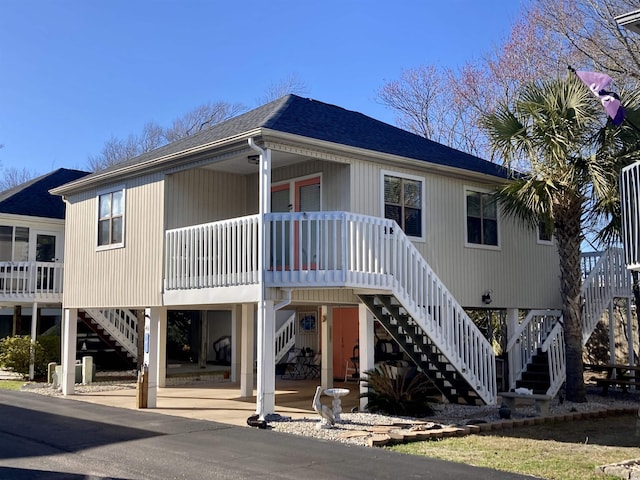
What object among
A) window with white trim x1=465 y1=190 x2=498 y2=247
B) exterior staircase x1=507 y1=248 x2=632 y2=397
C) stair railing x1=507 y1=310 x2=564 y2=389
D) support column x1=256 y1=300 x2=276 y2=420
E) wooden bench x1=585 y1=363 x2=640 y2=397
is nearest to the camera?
support column x1=256 y1=300 x2=276 y2=420

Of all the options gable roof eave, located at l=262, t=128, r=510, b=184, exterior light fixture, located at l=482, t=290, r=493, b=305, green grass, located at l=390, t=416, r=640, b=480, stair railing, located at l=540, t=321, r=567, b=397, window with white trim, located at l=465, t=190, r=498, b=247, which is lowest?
green grass, located at l=390, t=416, r=640, b=480

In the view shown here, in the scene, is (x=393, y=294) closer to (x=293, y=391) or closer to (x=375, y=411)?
(x=375, y=411)

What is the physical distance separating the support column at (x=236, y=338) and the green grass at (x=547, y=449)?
962 cm

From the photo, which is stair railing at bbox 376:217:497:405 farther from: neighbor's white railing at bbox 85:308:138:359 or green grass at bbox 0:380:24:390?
neighbor's white railing at bbox 85:308:138:359

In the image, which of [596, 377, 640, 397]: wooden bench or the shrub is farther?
[596, 377, 640, 397]: wooden bench

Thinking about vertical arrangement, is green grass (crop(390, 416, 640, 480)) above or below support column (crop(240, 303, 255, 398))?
below

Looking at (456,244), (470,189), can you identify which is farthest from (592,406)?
(470,189)

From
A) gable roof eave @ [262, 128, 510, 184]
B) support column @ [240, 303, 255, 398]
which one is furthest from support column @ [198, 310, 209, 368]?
gable roof eave @ [262, 128, 510, 184]

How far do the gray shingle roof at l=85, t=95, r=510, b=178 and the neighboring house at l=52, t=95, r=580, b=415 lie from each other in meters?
0.07

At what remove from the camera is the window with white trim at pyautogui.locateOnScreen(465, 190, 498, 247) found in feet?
55.4

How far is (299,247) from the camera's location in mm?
12336

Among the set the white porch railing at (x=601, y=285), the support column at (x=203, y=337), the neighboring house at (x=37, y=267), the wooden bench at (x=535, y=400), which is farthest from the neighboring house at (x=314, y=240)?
the support column at (x=203, y=337)

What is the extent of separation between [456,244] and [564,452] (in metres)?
7.02

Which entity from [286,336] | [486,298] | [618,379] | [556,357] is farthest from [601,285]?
[286,336]
